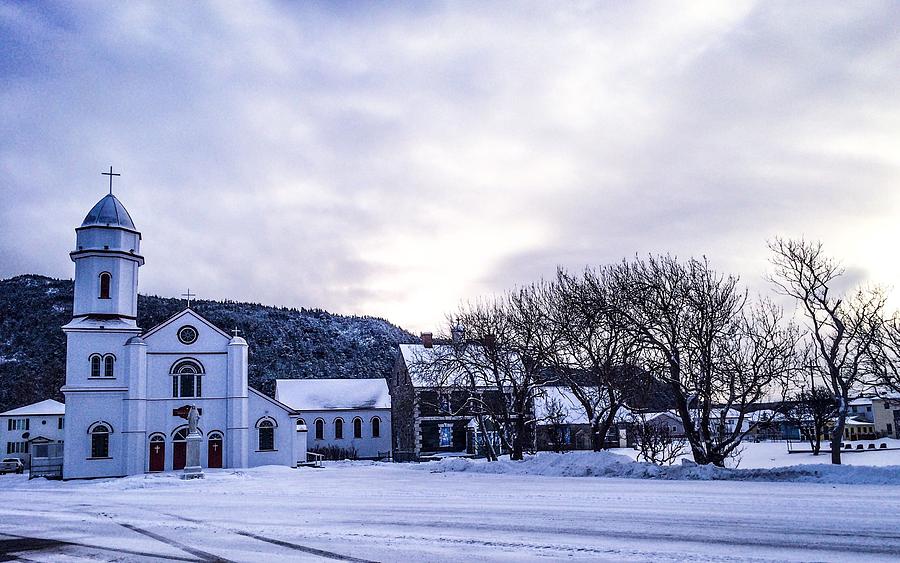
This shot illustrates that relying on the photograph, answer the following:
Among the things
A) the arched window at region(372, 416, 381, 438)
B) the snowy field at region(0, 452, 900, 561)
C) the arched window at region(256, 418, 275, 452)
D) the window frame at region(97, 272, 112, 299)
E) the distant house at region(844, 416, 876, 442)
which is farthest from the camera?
the distant house at region(844, 416, 876, 442)

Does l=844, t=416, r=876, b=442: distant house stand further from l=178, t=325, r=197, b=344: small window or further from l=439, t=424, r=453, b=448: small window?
l=178, t=325, r=197, b=344: small window

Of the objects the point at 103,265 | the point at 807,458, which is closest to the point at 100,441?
the point at 103,265

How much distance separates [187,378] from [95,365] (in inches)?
211

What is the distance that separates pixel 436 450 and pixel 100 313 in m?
26.4

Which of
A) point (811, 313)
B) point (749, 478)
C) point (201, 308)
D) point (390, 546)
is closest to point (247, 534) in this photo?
point (390, 546)

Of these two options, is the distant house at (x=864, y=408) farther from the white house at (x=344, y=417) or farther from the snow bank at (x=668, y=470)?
the snow bank at (x=668, y=470)

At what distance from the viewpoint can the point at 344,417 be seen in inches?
2709

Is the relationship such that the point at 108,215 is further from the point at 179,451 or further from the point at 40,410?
the point at 40,410

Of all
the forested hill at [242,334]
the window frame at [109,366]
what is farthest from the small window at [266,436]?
the forested hill at [242,334]

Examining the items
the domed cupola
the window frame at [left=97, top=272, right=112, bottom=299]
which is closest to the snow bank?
the domed cupola

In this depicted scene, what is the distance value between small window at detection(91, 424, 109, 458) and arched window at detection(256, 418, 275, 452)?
9.01 m

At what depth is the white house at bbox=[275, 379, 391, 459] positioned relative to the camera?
67.9 meters

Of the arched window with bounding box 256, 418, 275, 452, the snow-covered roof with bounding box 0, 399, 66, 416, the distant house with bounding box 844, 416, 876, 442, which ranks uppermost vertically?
the snow-covered roof with bounding box 0, 399, 66, 416

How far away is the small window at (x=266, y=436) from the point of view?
1903 inches
